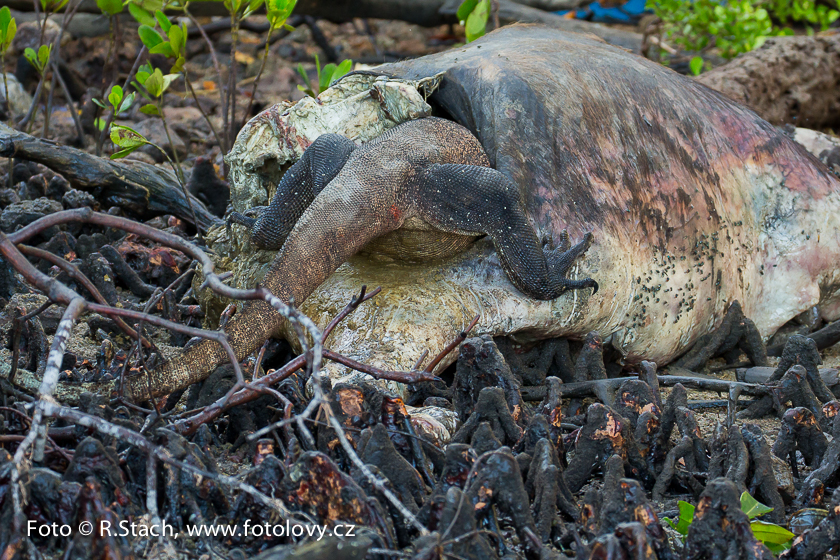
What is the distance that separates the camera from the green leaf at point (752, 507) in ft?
6.70

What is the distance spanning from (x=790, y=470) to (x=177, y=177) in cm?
337

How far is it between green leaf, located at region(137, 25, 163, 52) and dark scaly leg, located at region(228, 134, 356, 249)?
1339 mm

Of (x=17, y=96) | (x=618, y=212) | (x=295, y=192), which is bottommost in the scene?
(x=17, y=96)

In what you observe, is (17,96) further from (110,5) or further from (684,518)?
(684,518)

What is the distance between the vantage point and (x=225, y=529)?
1.89m

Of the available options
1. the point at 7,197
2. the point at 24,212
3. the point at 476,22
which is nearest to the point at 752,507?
the point at 476,22

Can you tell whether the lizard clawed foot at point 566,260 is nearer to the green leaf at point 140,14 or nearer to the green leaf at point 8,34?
the green leaf at point 140,14

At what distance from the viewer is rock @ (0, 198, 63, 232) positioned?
4066 mm

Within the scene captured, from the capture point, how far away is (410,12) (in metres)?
8.37

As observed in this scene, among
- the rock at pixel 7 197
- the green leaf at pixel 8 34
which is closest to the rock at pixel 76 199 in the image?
the rock at pixel 7 197

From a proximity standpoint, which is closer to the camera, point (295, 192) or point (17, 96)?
point (295, 192)

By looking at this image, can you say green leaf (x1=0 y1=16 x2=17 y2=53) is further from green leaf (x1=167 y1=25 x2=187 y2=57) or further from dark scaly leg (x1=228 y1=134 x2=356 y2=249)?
dark scaly leg (x1=228 y1=134 x2=356 y2=249)

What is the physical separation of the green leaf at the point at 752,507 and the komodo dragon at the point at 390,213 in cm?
134

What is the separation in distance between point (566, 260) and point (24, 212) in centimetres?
261
